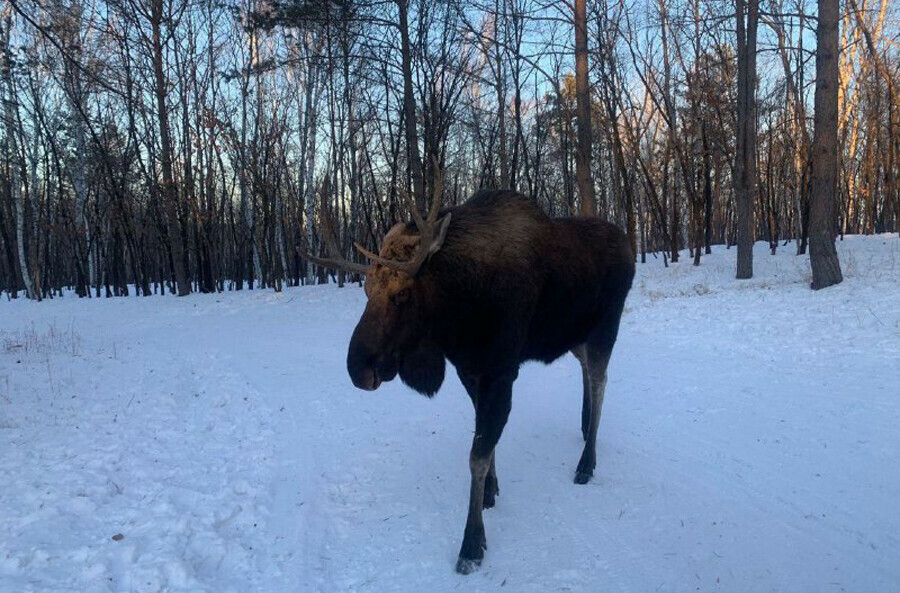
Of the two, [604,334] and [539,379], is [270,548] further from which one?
[539,379]

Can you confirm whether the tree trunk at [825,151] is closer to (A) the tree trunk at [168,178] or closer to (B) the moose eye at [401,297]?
(B) the moose eye at [401,297]

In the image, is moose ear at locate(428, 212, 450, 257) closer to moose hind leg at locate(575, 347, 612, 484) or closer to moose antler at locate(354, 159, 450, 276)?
moose antler at locate(354, 159, 450, 276)

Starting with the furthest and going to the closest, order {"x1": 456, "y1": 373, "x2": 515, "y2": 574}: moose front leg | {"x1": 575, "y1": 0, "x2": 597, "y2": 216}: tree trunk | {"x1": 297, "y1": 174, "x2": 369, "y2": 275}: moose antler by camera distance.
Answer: {"x1": 575, "y1": 0, "x2": 597, "y2": 216}: tree trunk → {"x1": 297, "y1": 174, "x2": 369, "y2": 275}: moose antler → {"x1": 456, "y1": 373, "x2": 515, "y2": 574}: moose front leg

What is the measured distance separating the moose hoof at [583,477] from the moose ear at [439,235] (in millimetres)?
2058

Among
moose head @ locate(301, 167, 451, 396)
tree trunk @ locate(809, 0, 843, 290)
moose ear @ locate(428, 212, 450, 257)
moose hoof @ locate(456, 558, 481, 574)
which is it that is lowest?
moose hoof @ locate(456, 558, 481, 574)

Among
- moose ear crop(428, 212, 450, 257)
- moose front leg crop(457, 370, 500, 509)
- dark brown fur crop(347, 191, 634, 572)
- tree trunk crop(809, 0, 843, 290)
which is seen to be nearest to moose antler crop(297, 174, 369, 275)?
dark brown fur crop(347, 191, 634, 572)

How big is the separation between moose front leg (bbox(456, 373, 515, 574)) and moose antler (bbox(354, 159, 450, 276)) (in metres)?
0.86

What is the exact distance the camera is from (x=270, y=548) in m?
3.39

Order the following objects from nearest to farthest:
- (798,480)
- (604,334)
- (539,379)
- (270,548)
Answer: (270,548) < (798,480) < (604,334) < (539,379)

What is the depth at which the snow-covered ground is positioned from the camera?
10.1 feet

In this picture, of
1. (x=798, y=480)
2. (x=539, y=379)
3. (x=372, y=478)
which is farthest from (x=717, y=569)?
(x=539, y=379)

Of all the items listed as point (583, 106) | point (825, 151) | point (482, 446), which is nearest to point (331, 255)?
point (482, 446)

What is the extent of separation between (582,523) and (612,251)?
87.3 inches

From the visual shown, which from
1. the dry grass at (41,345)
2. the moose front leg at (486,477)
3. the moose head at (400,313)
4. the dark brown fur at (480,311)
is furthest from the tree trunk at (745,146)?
the dry grass at (41,345)
